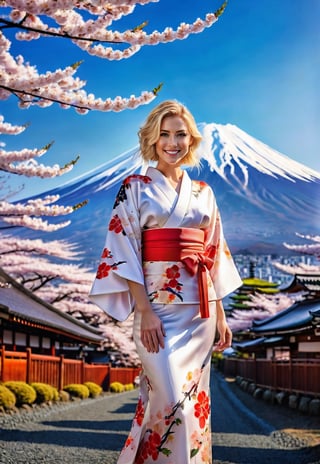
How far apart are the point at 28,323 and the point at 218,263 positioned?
359 inches

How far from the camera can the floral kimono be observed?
2652 mm

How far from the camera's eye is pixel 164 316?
2738 mm

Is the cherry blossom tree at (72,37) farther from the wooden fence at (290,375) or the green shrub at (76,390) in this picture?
the green shrub at (76,390)

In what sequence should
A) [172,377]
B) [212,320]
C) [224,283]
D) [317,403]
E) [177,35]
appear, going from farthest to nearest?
[317,403] → [177,35] → [224,283] → [212,320] → [172,377]

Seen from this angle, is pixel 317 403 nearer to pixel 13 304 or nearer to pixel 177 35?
pixel 13 304

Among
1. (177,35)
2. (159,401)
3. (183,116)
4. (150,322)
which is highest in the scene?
(177,35)

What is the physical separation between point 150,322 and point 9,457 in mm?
2970

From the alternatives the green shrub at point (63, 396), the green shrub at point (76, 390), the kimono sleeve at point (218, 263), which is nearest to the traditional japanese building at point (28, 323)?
the green shrub at point (76, 390)

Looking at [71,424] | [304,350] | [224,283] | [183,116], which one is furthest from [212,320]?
[304,350]

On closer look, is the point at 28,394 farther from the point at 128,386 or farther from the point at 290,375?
the point at 128,386

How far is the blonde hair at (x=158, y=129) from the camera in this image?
2.90m

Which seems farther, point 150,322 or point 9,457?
point 9,457

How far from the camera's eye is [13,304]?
11.6 m

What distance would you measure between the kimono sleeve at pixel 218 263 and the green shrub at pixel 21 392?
7.59 meters
